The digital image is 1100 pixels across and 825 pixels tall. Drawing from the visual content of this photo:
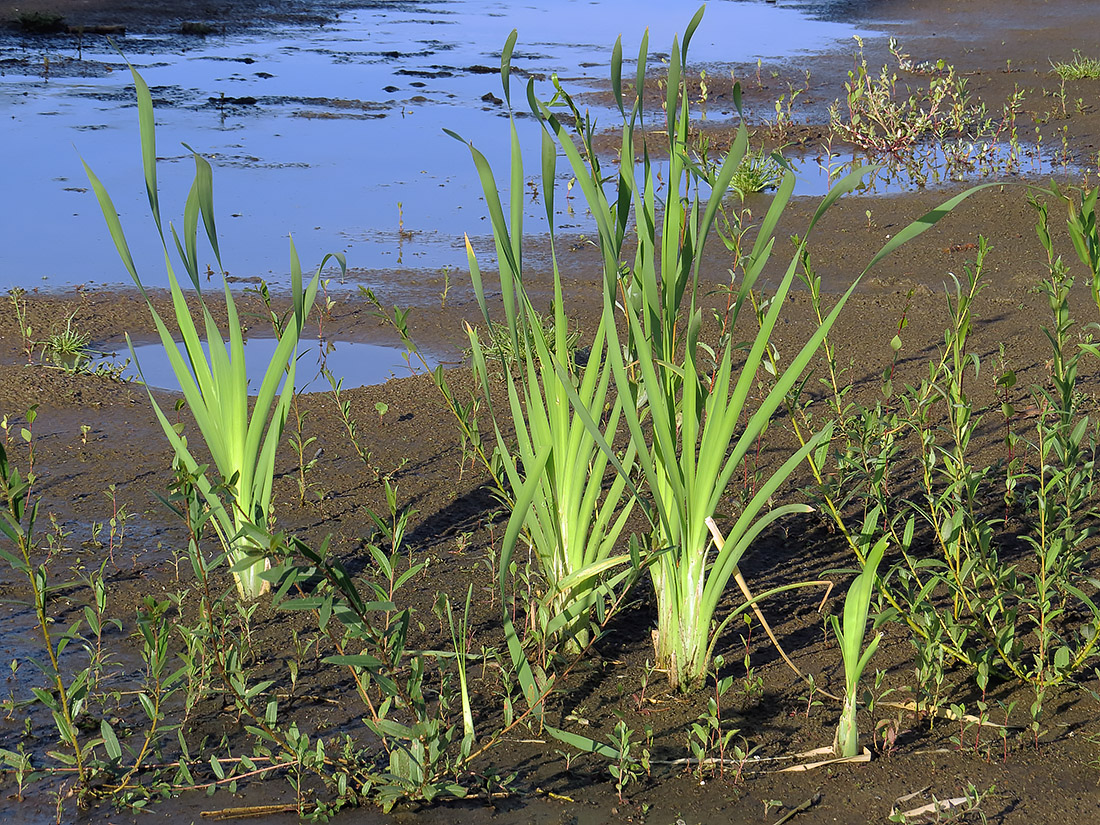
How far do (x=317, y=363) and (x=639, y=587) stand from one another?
8.38 ft

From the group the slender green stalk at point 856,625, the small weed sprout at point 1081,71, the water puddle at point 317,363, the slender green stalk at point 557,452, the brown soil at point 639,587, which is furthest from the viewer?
the small weed sprout at point 1081,71

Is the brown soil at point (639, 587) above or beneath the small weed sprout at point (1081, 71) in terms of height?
beneath

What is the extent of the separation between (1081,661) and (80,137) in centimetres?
998

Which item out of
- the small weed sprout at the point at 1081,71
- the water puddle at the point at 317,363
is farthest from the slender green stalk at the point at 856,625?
the small weed sprout at the point at 1081,71

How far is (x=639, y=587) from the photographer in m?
2.99

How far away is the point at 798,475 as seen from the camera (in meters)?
3.66

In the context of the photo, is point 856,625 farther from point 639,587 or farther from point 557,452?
point 639,587

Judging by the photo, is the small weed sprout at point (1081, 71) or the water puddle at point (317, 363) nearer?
the water puddle at point (317, 363)

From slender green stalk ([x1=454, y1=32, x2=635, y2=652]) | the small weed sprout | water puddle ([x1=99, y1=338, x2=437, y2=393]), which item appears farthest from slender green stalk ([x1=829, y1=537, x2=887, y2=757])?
the small weed sprout

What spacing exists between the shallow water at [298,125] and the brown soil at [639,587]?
1.16 m

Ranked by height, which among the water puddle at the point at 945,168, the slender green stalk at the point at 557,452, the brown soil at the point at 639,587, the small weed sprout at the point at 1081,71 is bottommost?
the brown soil at the point at 639,587

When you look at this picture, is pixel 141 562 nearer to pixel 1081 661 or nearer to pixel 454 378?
pixel 454 378

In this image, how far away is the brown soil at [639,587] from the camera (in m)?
2.19

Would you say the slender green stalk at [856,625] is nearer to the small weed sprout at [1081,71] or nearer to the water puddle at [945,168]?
the water puddle at [945,168]
